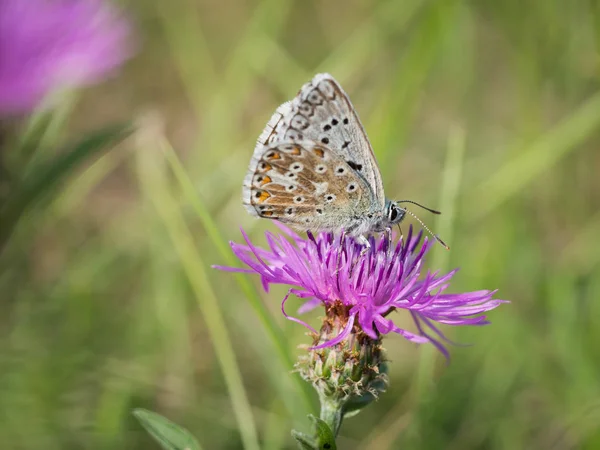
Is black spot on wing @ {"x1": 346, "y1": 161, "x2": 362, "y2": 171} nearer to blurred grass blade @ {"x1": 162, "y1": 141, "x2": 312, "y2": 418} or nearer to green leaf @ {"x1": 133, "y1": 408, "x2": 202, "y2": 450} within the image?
blurred grass blade @ {"x1": 162, "y1": 141, "x2": 312, "y2": 418}

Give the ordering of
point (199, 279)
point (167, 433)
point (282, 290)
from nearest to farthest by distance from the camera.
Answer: point (167, 433) < point (199, 279) < point (282, 290)

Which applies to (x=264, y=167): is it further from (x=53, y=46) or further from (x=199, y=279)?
(x=53, y=46)

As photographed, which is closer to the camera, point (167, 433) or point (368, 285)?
point (167, 433)

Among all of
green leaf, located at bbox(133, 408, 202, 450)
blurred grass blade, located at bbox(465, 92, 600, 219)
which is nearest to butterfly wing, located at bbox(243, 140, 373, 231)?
green leaf, located at bbox(133, 408, 202, 450)

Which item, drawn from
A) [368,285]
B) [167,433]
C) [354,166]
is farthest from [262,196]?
[167,433]

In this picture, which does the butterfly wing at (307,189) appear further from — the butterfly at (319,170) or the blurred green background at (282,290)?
the blurred green background at (282,290)

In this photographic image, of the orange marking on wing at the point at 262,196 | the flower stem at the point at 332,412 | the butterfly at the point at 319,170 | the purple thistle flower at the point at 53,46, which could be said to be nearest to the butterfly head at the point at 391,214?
the butterfly at the point at 319,170
